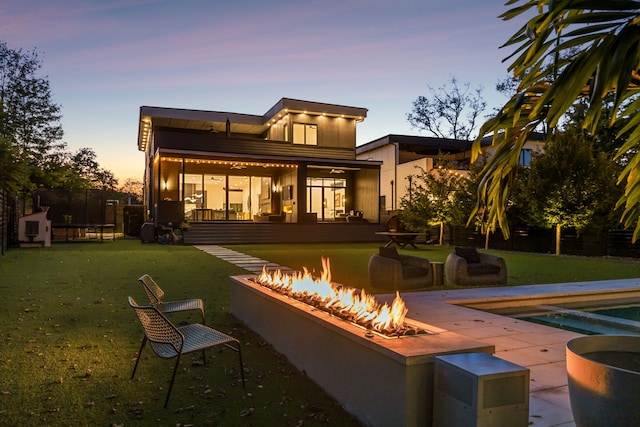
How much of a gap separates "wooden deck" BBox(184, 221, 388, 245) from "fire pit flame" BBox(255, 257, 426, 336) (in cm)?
1568

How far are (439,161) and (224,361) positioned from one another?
19.1 m

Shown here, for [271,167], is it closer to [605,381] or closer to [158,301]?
[158,301]

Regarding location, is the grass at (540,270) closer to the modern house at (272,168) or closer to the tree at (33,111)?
the modern house at (272,168)

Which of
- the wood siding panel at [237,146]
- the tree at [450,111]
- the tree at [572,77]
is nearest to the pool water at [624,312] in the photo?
the tree at [572,77]

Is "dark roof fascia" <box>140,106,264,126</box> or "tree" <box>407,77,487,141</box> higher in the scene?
"tree" <box>407,77,487,141</box>

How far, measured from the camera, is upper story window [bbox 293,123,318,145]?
26.2 meters

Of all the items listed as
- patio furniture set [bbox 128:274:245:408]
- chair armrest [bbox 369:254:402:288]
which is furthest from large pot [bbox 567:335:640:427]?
chair armrest [bbox 369:254:402:288]

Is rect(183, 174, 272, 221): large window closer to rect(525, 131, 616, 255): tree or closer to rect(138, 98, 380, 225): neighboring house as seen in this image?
rect(138, 98, 380, 225): neighboring house

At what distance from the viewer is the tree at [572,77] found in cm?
139

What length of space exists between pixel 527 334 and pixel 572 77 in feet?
13.1

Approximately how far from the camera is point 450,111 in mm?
38938

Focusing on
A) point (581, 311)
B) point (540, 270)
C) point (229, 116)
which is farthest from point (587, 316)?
point (229, 116)

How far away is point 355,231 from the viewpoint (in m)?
23.4

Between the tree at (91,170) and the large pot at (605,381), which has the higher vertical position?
the tree at (91,170)
